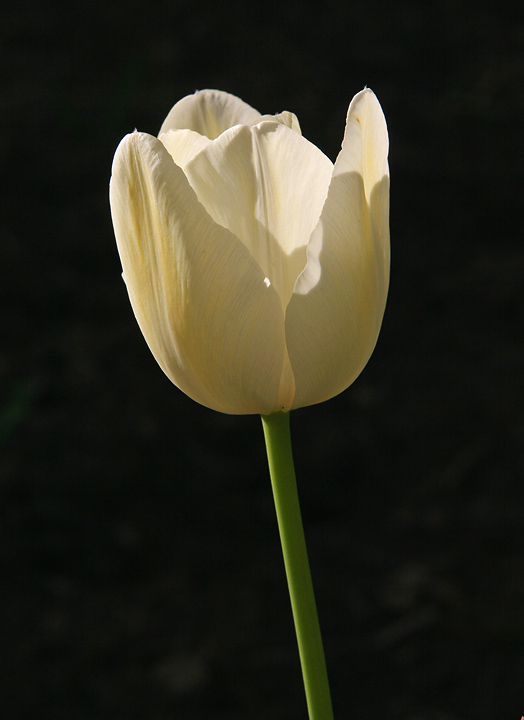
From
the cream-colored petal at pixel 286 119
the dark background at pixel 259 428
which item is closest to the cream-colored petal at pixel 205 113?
the cream-colored petal at pixel 286 119

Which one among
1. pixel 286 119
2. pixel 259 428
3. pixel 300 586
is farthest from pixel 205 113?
pixel 259 428

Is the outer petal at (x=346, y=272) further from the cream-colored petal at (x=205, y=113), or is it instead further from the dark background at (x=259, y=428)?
the dark background at (x=259, y=428)

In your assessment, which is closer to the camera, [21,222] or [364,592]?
[364,592]

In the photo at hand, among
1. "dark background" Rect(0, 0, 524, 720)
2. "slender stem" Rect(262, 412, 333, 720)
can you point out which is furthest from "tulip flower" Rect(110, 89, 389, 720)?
"dark background" Rect(0, 0, 524, 720)

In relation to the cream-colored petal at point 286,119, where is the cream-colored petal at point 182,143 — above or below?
below

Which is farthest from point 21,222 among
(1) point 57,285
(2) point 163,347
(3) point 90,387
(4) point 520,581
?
(2) point 163,347

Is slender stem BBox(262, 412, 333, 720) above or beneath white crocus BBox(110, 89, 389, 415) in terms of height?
beneath

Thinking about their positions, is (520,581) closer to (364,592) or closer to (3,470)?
(364,592)

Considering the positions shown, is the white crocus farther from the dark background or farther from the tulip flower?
the dark background
